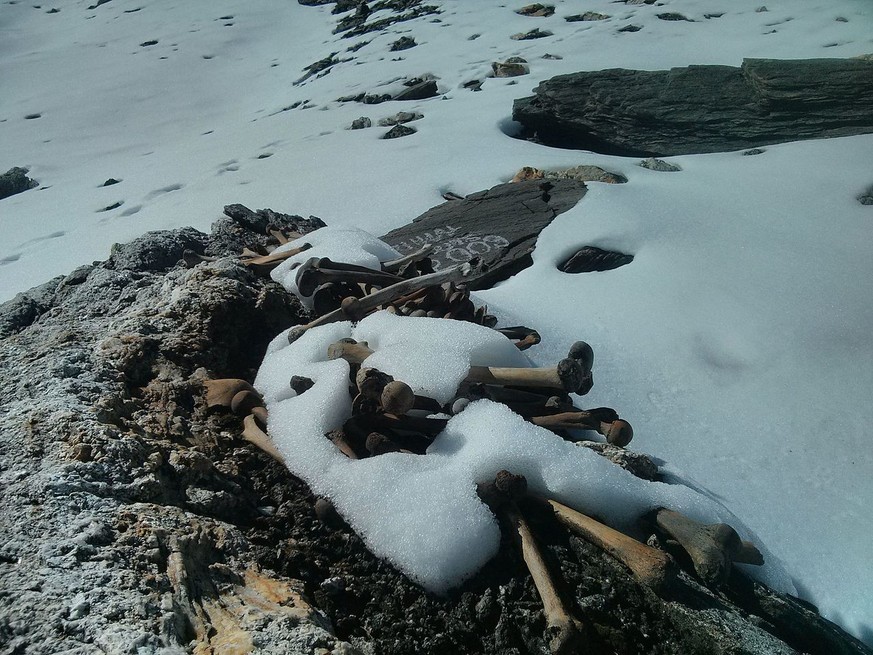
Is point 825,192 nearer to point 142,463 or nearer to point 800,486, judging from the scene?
point 800,486

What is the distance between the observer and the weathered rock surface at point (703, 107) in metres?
6.64

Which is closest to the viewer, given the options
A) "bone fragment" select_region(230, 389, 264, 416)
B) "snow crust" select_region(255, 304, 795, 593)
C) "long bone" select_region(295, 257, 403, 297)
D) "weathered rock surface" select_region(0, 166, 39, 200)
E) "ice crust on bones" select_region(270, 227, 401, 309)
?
"snow crust" select_region(255, 304, 795, 593)

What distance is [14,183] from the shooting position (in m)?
9.38

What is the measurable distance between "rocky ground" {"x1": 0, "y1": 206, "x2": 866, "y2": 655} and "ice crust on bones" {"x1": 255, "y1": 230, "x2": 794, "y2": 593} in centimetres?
7

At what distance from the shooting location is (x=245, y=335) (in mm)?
2629

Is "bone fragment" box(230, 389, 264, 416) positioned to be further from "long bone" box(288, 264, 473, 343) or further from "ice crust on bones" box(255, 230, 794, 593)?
"long bone" box(288, 264, 473, 343)

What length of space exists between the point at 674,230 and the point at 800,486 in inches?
93.7

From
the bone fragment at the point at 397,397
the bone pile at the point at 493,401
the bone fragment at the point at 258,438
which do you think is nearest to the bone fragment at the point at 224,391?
the bone pile at the point at 493,401

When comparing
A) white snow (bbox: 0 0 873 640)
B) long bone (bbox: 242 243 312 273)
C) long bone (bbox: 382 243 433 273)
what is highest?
long bone (bbox: 242 243 312 273)

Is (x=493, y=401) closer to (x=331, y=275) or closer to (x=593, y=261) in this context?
(x=331, y=275)

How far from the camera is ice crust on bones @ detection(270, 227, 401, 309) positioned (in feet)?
10.0

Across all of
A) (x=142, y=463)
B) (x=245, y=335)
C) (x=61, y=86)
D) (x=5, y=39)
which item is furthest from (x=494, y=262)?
(x=5, y=39)

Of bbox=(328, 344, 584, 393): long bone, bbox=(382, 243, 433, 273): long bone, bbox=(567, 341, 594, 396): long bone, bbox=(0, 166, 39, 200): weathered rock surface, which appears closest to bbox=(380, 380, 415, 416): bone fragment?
bbox=(328, 344, 584, 393): long bone

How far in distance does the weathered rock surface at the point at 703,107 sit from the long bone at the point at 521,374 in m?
5.30
